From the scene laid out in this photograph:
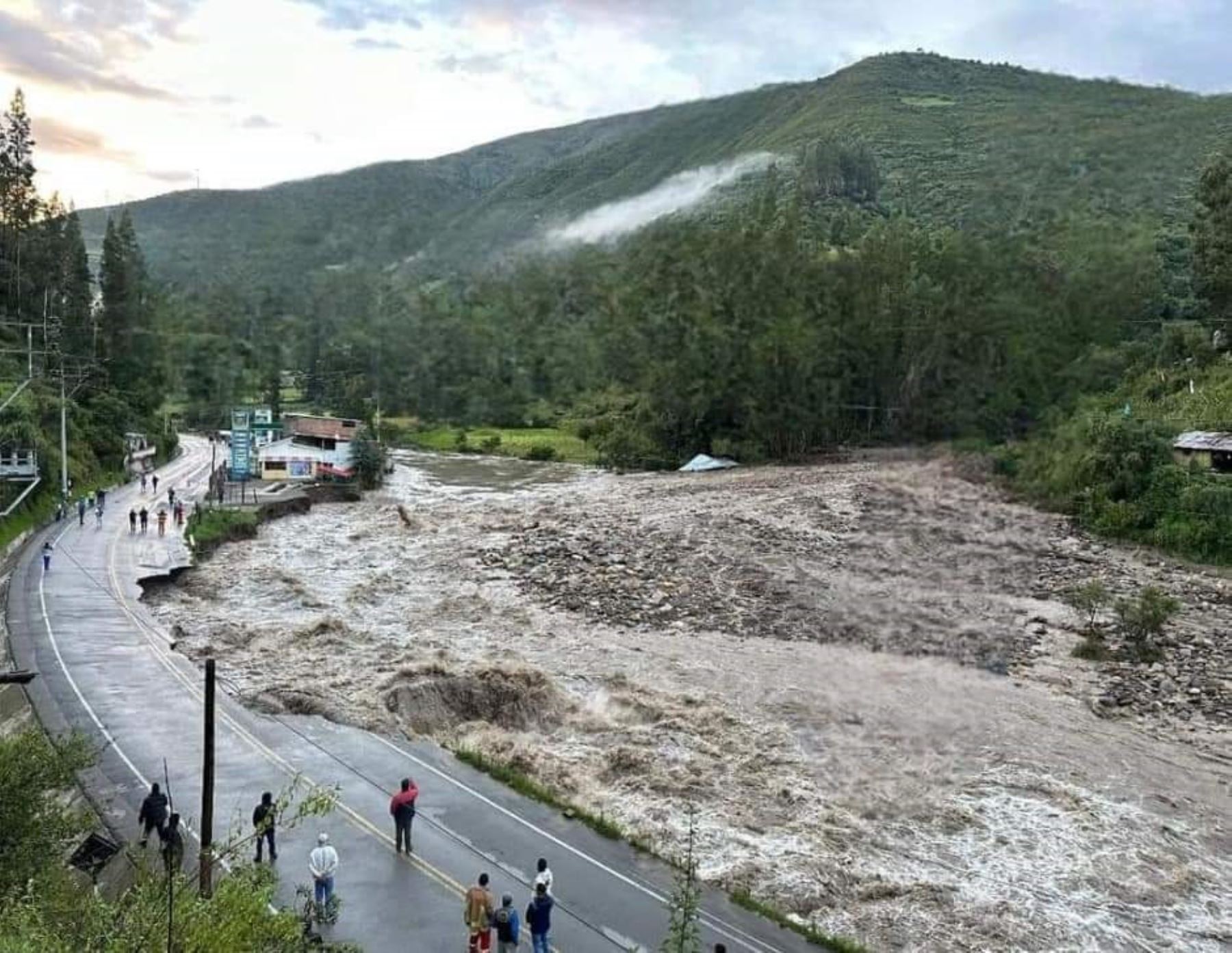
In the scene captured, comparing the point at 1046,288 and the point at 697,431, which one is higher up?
the point at 1046,288

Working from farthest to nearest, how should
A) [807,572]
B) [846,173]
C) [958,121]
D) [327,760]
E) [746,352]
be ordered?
1. [958,121]
2. [846,173]
3. [746,352]
4. [807,572]
5. [327,760]

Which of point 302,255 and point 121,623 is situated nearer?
point 121,623

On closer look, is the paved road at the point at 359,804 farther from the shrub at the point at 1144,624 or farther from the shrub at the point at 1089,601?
the shrub at the point at 1089,601

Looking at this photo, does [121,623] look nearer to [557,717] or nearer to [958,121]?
[557,717]

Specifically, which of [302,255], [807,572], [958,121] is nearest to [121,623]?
[807,572]

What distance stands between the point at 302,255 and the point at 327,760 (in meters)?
157

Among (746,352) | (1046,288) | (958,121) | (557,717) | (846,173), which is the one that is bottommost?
(557,717)

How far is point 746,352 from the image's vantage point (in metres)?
66.0

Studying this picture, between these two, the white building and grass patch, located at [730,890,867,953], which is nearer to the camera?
grass patch, located at [730,890,867,953]

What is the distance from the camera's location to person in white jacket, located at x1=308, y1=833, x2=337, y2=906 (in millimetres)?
11898

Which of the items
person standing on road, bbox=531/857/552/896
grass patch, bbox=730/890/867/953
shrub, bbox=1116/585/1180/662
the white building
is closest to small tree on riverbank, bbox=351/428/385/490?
the white building

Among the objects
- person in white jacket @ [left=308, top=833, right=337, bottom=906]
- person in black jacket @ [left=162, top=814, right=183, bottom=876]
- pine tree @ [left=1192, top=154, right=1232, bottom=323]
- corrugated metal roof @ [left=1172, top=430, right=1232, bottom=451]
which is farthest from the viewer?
pine tree @ [left=1192, top=154, right=1232, bottom=323]

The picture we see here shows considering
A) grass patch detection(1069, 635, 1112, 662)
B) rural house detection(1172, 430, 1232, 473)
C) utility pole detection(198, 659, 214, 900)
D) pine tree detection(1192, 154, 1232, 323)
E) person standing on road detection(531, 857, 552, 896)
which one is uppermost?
pine tree detection(1192, 154, 1232, 323)

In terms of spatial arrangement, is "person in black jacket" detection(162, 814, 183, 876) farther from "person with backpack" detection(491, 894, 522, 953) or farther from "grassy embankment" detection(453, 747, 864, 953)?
"grassy embankment" detection(453, 747, 864, 953)
